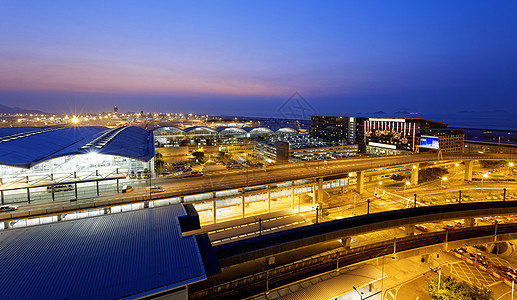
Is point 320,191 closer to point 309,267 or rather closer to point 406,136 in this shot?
point 309,267

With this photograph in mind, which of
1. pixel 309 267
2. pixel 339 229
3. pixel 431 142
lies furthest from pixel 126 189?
pixel 431 142

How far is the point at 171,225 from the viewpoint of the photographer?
11.9 meters

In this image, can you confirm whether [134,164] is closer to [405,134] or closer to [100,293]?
[100,293]

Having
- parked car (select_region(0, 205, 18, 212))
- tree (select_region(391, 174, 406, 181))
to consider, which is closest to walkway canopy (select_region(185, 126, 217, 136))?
tree (select_region(391, 174, 406, 181))

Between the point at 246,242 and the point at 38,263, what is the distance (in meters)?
8.48

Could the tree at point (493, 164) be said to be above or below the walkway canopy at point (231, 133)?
below

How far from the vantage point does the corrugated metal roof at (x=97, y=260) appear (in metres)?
8.00

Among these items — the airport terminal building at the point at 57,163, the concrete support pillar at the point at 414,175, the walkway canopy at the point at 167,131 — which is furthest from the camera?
the walkway canopy at the point at 167,131

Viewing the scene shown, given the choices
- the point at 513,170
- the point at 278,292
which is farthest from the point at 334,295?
the point at 513,170

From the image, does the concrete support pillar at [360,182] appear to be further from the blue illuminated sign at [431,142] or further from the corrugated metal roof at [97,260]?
the blue illuminated sign at [431,142]

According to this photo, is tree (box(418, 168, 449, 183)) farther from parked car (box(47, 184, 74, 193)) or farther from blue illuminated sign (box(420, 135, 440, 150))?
parked car (box(47, 184, 74, 193))

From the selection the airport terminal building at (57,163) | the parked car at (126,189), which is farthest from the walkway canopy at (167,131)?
the parked car at (126,189)

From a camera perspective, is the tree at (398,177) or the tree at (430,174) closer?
the tree at (430,174)

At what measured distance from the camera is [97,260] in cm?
922
